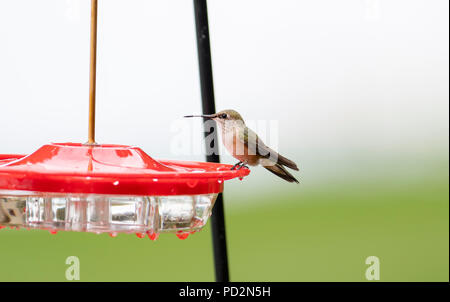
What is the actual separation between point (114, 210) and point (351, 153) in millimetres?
4598

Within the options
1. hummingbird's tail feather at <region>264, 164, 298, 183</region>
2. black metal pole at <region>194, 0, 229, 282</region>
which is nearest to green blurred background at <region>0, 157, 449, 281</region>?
hummingbird's tail feather at <region>264, 164, 298, 183</region>

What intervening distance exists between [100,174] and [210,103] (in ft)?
3.05

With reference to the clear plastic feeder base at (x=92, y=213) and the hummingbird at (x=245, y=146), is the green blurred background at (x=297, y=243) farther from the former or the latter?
the clear plastic feeder base at (x=92, y=213)

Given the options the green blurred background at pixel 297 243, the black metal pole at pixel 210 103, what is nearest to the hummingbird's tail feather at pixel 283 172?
the black metal pole at pixel 210 103

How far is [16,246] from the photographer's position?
18.0 ft

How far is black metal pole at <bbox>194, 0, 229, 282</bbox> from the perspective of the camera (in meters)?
1.89

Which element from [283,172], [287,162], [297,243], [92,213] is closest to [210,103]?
[287,162]

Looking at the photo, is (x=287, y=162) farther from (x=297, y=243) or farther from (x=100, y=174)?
(x=297, y=243)

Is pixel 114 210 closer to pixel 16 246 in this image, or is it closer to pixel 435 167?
pixel 16 246

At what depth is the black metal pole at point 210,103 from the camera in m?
1.89

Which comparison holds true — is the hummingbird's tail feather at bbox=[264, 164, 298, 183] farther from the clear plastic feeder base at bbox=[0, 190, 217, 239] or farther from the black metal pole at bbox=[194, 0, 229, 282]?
the clear plastic feeder base at bbox=[0, 190, 217, 239]

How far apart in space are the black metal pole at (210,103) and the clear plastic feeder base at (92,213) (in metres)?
0.56
